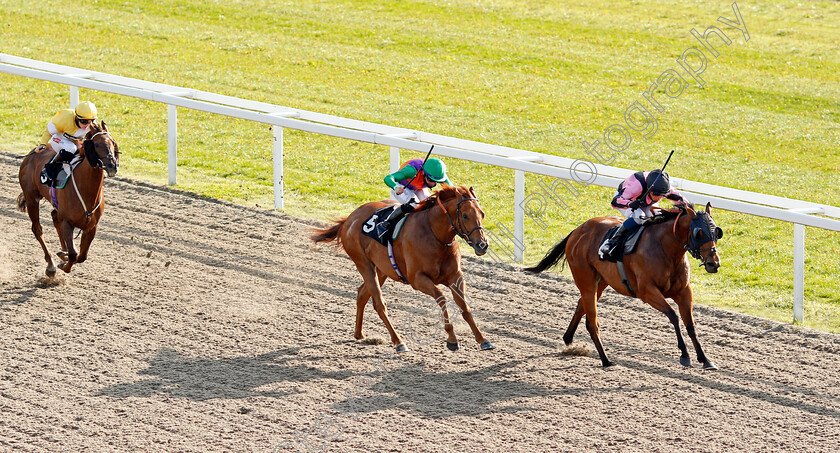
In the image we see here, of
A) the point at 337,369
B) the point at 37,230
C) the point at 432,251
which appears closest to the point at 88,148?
the point at 37,230

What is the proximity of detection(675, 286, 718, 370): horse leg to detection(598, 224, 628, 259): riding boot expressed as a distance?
20.0 inches

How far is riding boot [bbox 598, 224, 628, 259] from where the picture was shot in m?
7.11

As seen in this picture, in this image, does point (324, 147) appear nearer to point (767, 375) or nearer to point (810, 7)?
point (767, 375)

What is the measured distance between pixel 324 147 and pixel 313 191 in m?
2.17

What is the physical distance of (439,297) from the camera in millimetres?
7023

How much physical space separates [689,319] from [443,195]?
170 cm

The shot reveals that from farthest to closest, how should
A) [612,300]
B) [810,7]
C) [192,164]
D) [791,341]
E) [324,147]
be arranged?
1. [810,7]
2. [324,147]
3. [192,164]
4. [612,300]
5. [791,341]

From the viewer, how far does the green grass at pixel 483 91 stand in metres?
11.2

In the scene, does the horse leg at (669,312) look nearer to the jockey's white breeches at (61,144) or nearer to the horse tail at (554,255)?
the horse tail at (554,255)

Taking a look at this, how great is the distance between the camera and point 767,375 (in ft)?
22.7

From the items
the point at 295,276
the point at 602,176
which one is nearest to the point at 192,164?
the point at 295,276

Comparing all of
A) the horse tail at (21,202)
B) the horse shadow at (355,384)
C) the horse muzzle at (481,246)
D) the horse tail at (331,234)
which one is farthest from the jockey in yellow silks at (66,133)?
the horse muzzle at (481,246)

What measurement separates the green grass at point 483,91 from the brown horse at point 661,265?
149cm

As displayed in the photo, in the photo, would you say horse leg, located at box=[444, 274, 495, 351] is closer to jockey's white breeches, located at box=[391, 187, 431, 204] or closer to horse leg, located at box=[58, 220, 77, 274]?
jockey's white breeches, located at box=[391, 187, 431, 204]
